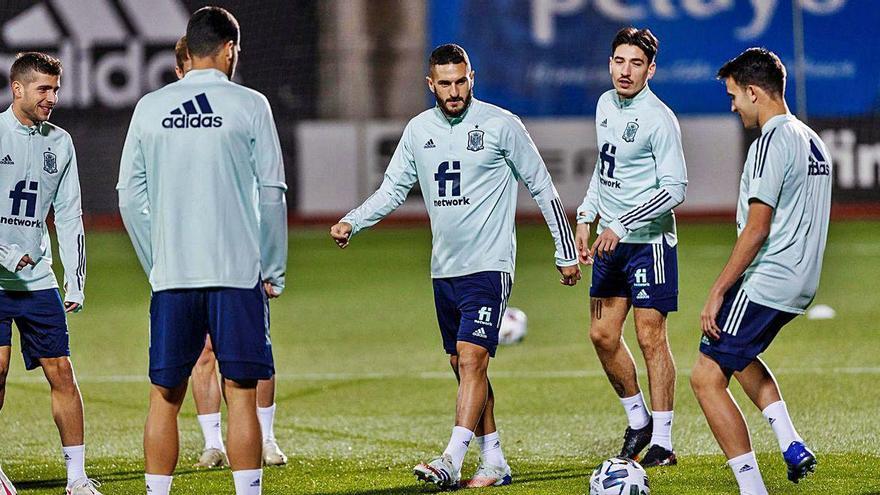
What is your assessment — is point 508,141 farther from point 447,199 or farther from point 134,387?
point 134,387

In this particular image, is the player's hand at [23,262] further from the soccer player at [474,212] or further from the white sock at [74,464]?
the soccer player at [474,212]

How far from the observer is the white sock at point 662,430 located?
6930mm

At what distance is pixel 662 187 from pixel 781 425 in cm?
135

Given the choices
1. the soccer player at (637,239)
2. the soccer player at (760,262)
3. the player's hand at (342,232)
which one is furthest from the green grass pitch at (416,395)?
the player's hand at (342,232)

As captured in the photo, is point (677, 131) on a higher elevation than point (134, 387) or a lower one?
higher

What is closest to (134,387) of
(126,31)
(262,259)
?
(262,259)

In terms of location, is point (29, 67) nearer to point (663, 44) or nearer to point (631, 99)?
point (631, 99)

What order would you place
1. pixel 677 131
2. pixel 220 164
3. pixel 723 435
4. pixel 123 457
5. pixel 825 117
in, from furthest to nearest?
pixel 825 117 → pixel 123 457 → pixel 677 131 → pixel 723 435 → pixel 220 164

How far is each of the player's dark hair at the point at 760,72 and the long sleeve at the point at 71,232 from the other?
2.96 meters

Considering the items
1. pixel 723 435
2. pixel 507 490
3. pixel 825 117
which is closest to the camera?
pixel 723 435

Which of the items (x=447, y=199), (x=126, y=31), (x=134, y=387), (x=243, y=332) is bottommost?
(x=134, y=387)

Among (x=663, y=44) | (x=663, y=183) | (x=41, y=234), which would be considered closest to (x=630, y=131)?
(x=663, y=183)

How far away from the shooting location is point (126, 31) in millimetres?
22734

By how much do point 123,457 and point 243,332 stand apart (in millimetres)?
2513
